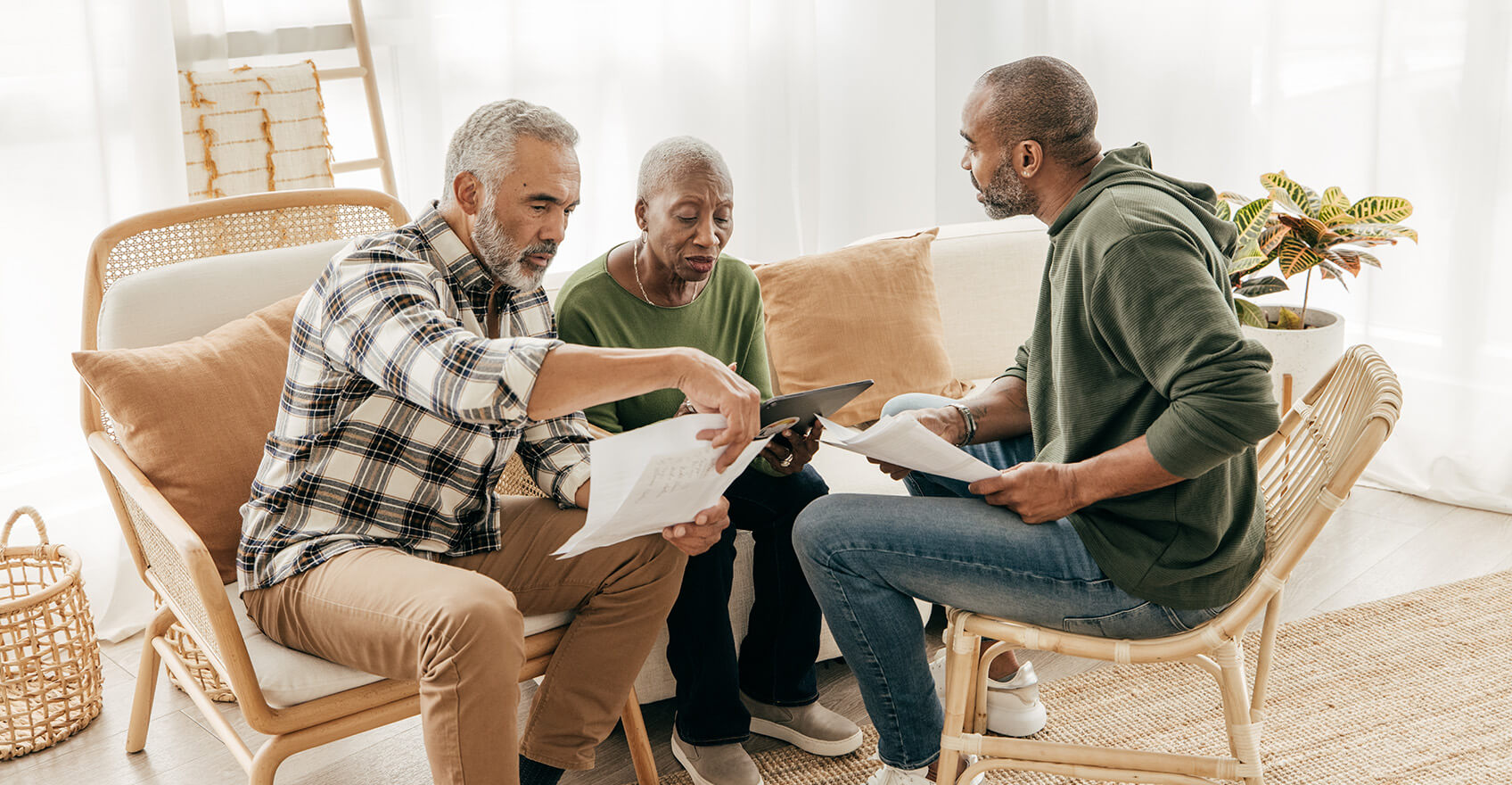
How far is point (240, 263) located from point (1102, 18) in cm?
251

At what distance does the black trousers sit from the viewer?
1.84m

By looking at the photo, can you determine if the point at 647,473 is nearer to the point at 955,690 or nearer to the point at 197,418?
the point at 955,690

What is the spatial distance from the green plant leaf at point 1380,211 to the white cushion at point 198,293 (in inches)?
88.2

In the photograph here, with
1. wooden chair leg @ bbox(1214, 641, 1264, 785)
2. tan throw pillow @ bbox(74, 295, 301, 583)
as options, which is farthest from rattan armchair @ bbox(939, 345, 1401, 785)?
tan throw pillow @ bbox(74, 295, 301, 583)

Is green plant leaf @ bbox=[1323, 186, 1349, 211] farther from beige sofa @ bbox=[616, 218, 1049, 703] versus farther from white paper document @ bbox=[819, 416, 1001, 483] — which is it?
white paper document @ bbox=[819, 416, 1001, 483]

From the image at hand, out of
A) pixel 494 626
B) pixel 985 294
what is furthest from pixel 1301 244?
pixel 494 626

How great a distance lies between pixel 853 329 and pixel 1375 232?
1221mm

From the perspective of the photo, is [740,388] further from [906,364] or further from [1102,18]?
[1102,18]

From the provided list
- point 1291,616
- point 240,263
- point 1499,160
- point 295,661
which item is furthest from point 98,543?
point 1499,160

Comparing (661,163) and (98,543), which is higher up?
(661,163)

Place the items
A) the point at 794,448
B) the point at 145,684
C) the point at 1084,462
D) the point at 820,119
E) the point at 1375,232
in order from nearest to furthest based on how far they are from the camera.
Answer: the point at 1084,462
the point at 794,448
the point at 145,684
the point at 1375,232
the point at 820,119

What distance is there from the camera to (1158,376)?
4.40ft

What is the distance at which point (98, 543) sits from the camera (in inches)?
103

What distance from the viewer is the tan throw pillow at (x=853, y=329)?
7.98 ft
